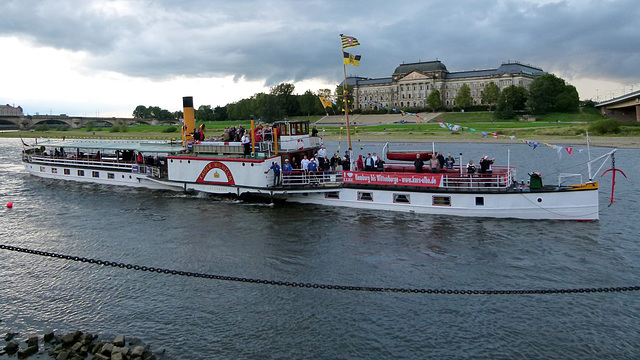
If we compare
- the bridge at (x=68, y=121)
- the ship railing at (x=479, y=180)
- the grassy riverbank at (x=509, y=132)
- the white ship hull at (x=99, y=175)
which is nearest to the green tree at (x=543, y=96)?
the grassy riverbank at (x=509, y=132)

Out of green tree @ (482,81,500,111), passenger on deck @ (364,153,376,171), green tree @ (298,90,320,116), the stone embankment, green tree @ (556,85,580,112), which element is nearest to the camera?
the stone embankment

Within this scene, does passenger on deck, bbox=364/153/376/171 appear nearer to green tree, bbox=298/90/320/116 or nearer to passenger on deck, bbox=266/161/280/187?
passenger on deck, bbox=266/161/280/187

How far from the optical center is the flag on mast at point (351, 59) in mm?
29111

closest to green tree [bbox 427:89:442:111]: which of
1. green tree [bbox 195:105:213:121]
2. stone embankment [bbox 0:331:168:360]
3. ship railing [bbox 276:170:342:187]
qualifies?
green tree [bbox 195:105:213:121]

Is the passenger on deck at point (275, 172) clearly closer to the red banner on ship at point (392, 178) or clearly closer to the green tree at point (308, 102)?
the red banner on ship at point (392, 178)

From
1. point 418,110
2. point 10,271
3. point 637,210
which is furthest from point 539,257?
point 418,110

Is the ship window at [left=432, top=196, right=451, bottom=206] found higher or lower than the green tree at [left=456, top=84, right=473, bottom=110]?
lower

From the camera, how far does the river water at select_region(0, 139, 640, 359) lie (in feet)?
46.3

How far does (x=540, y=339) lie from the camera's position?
14.0 m

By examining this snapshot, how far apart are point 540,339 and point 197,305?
35.9 ft

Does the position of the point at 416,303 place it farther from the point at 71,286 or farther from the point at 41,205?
the point at 41,205

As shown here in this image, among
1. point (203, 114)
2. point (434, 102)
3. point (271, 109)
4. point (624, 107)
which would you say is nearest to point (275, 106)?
point (271, 109)

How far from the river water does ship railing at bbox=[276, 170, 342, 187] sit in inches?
61.8

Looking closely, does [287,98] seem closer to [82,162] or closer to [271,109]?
[271,109]
